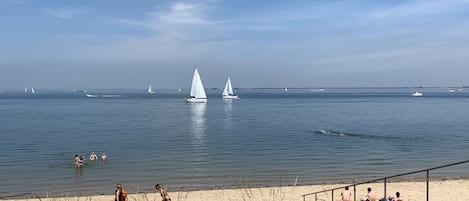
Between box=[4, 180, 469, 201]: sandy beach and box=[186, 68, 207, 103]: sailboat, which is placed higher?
box=[186, 68, 207, 103]: sailboat

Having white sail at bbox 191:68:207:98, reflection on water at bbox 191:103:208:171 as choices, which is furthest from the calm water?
white sail at bbox 191:68:207:98

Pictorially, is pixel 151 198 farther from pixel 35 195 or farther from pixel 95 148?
pixel 95 148

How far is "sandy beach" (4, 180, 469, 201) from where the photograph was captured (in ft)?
69.3

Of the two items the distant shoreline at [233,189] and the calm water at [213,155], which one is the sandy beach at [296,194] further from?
the calm water at [213,155]

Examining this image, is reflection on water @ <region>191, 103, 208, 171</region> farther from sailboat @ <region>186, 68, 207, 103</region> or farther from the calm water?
sailboat @ <region>186, 68, 207, 103</region>

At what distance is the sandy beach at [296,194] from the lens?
21.1 metres

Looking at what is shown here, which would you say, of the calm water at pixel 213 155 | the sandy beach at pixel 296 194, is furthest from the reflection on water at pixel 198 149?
the sandy beach at pixel 296 194

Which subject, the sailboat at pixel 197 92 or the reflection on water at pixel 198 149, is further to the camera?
the sailboat at pixel 197 92

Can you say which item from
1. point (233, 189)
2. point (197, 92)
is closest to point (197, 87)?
point (197, 92)

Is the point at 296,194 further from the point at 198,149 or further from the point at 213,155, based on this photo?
the point at 198,149

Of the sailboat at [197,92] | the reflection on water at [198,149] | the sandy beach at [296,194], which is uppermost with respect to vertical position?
the sailboat at [197,92]

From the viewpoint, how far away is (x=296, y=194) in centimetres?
2239

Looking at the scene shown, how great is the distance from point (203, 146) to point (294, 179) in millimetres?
17945

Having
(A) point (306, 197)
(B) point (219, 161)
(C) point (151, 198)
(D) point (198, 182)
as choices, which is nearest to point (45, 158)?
A: (B) point (219, 161)
